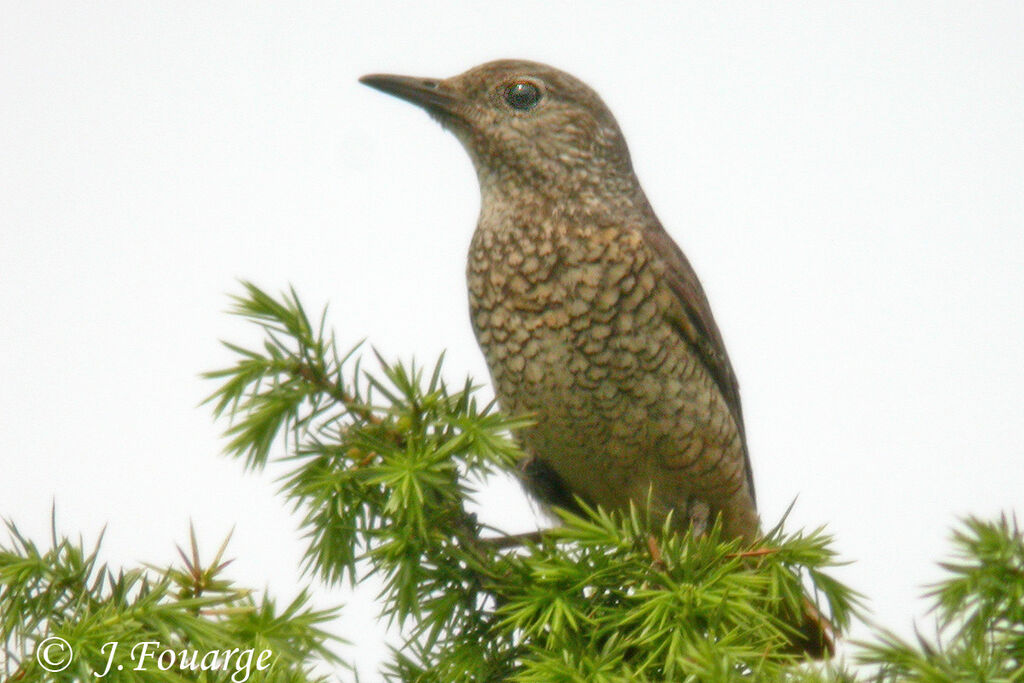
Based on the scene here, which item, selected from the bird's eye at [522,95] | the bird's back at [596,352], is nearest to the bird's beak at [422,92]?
the bird's eye at [522,95]

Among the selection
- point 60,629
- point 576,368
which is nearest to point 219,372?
point 60,629

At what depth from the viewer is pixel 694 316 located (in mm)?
4043

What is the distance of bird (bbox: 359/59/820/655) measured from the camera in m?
3.74

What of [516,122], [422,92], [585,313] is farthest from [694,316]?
[422,92]

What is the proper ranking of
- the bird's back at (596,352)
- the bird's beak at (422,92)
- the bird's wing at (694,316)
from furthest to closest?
the bird's beak at (422,92) < the bird's wing at (694,316) < the bird's back at (596,352)

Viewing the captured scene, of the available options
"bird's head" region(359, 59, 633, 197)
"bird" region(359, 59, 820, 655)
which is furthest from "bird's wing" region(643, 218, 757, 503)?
"bird's head" region(359, 59, 633, 197)

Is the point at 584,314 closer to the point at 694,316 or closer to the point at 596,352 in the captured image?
the point at 596,352

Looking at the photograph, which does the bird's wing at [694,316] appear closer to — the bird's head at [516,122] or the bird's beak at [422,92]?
the bird's head at [516,122]

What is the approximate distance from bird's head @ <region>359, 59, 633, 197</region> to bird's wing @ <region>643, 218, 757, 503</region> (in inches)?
12.1

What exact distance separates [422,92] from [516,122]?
0.32 meters

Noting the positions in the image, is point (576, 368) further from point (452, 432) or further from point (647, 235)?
point (452, 432)

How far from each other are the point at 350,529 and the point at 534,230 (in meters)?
1.78

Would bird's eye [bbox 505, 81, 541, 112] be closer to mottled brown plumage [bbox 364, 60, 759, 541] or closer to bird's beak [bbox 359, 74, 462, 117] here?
mottled brown plumage [bbox 364, 60, 759, 541]

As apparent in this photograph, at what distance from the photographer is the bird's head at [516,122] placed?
4.11 metres
